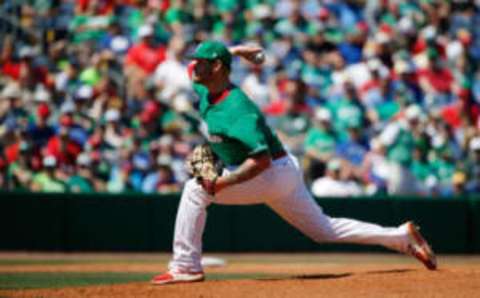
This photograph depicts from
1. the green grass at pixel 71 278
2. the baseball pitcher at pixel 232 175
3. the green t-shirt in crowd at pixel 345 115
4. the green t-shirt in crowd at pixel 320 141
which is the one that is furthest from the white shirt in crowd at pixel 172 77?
the baseball pitcher at pixel 232 175

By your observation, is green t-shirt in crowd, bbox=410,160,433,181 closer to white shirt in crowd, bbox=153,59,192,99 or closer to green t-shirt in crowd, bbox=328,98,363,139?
green t-shirt in crowd, bbox=328,98,363,139

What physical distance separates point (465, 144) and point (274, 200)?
7092 mm

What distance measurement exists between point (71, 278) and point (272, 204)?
2814 millimetres

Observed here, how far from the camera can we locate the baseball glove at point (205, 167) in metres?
8.28

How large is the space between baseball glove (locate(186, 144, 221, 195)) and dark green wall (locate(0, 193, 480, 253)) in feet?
20.2

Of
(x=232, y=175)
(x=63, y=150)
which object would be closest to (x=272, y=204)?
(x=232, y=175)

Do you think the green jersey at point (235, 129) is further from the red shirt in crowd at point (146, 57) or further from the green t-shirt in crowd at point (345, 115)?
the red shirt in crowd at point (146, 57)

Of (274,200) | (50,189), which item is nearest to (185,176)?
(50,189)

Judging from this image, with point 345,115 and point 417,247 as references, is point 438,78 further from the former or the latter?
point 417,247

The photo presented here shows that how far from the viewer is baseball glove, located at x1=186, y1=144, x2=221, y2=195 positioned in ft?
27.2

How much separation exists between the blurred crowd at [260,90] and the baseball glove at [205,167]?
19.9 feet

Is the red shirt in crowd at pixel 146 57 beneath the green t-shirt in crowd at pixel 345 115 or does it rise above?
above

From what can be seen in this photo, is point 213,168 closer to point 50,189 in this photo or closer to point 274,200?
point 274,200

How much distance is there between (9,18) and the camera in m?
16.1
